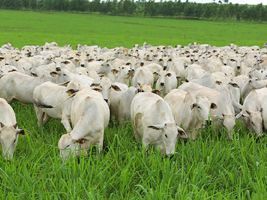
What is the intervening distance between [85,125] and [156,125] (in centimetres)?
99

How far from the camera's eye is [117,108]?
8930mm

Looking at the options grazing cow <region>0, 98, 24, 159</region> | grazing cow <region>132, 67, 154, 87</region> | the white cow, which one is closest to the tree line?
grazing cow <region>132, 67, 154, 87</region>

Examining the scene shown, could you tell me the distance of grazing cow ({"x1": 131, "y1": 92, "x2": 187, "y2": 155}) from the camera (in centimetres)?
674

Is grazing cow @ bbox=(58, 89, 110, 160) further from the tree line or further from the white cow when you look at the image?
the tree line

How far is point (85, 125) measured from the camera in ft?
22.5

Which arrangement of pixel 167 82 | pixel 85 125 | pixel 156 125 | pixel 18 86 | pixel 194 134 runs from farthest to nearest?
1. pixel 167 82
2. pixel 18 86
3. pixel 194 134
4. pixel 85 125
5. pixel 156 125

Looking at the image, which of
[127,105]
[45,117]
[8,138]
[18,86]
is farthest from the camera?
[18,86]

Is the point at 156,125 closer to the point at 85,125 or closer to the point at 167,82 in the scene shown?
the point at 85,125

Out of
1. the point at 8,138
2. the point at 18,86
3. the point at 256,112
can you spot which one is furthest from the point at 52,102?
the point at 256,112

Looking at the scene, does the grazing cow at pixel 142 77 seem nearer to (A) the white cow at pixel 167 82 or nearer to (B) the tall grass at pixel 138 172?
(A) the white cow at pixel 167 82

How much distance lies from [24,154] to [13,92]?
9.97ft

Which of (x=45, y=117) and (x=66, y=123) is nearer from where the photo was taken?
(x=66, y=123)

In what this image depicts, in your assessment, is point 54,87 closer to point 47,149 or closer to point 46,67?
point 47,149

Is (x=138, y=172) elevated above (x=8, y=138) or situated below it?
below
